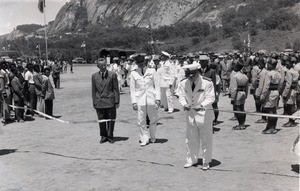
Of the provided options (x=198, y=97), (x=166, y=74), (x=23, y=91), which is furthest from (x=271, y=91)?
(x=23, y=91)

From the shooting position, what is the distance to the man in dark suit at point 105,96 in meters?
9.43

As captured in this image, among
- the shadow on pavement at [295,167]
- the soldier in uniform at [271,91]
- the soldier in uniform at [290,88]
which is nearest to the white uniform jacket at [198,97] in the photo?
the shadow on pavement at [295,167]

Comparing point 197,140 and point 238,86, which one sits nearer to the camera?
point 197,140

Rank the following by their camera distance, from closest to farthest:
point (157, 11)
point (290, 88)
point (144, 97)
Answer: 1. point (144, 97)
2. point (290, 88)
3. point (157, 11)

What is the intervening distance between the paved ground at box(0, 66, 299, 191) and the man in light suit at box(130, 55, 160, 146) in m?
0.39

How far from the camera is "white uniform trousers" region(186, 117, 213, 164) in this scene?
23.3 feet

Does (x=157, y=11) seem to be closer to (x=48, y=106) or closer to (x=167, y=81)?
(x=167, y=81)

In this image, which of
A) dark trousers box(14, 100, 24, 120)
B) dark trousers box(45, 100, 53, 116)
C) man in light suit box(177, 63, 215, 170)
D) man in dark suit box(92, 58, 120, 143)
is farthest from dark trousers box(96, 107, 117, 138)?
dark trousers box(14, 100, 24, 120)

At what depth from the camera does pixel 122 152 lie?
8.55 metres

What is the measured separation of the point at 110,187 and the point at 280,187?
2431 millimetres

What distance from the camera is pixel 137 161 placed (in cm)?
779

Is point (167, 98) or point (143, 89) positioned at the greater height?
point (143, 89)

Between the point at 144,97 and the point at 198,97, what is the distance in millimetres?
2130

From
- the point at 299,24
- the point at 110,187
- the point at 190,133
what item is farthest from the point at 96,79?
the point at 299,24
